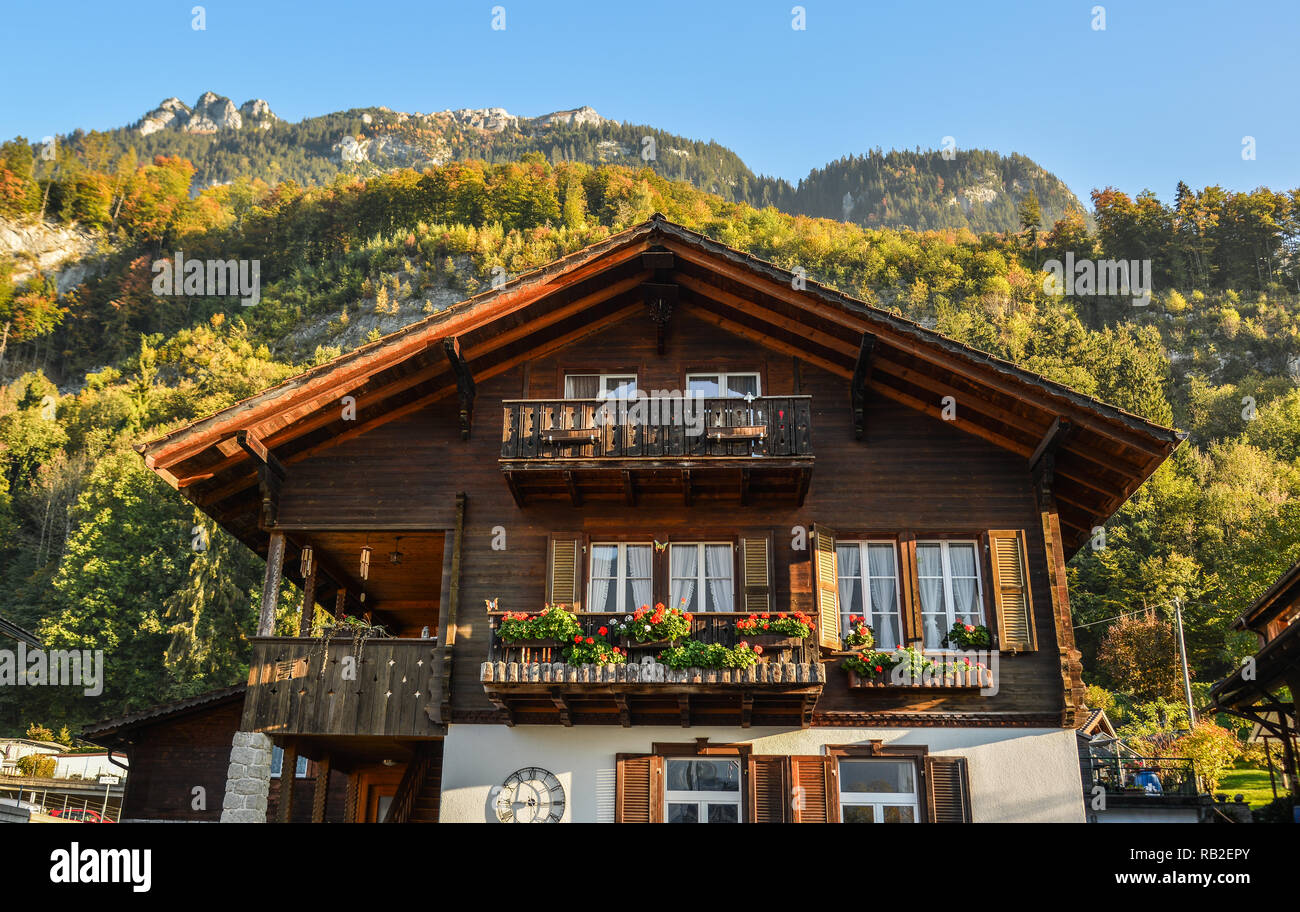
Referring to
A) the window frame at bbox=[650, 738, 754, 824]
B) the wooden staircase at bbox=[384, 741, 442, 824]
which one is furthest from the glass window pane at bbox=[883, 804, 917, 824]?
the wooden staircase at bbox=[384, 741, 442, 824]

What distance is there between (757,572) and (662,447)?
102 inches

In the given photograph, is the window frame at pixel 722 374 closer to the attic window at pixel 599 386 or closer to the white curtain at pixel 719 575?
the attic window at pixel 599 386

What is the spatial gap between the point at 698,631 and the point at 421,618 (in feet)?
40.4

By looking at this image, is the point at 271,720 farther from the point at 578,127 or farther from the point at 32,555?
the point at 578,127

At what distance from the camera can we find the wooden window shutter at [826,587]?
1772cm

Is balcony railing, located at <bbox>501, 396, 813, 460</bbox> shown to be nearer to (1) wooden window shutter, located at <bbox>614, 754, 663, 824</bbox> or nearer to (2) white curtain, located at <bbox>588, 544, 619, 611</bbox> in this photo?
(2) white curtain, located at <bbox>588, 544, 619, 611</bbox>

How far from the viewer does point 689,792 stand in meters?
17.1

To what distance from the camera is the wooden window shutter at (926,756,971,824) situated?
656 inches

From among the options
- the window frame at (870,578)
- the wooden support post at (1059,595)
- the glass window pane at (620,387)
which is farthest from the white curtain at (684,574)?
the wooden support post at (1059,595)

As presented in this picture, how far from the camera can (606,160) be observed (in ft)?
518

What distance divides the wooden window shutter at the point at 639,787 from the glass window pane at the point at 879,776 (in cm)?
286

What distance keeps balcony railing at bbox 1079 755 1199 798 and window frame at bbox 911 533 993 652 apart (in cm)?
1138

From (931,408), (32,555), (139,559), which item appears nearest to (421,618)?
(931,408)
